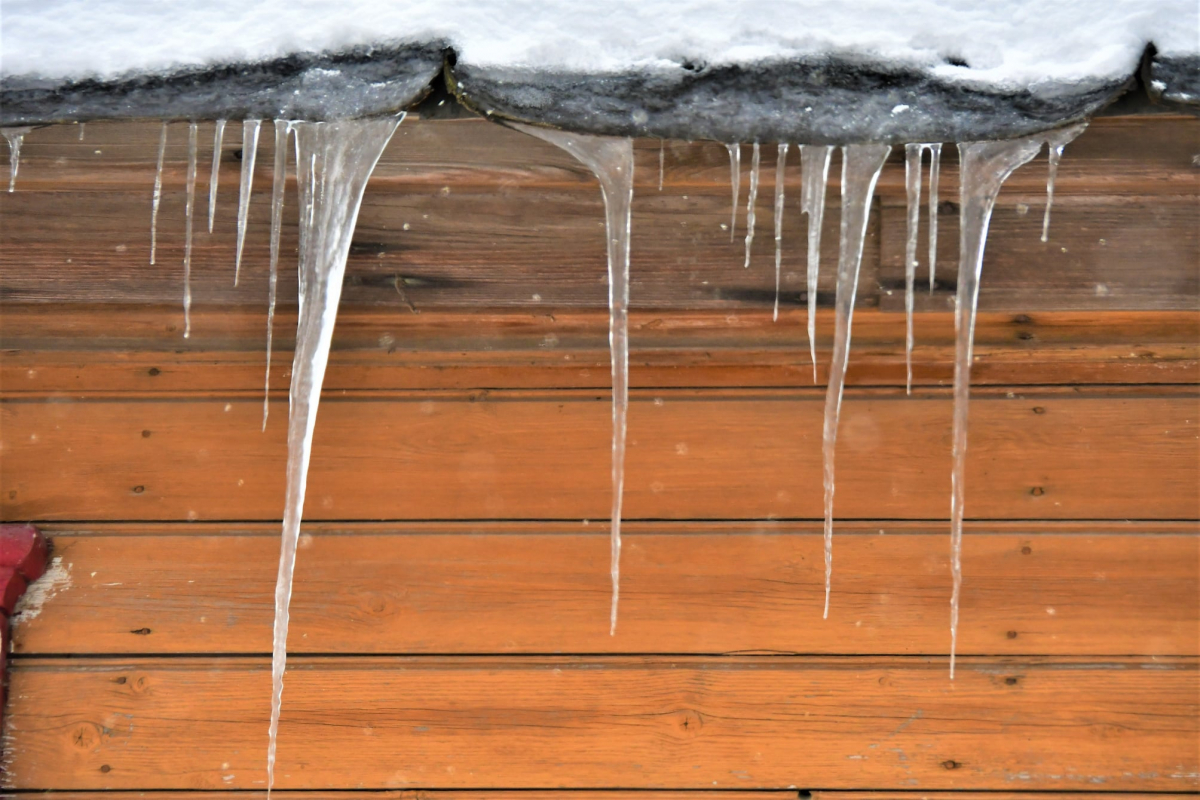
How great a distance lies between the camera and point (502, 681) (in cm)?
168

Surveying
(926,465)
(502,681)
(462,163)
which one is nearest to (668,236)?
(462,163)

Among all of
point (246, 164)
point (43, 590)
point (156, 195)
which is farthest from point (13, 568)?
point (246, 164)

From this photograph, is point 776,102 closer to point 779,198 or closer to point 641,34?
point 641,34

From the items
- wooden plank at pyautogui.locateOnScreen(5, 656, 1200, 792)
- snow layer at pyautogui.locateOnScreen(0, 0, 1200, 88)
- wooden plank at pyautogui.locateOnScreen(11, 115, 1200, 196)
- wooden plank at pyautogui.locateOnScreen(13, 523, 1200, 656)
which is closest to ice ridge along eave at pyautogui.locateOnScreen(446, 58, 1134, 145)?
snow layer at pyautogui.locateOnScreen(0, 0, 1200, 88)

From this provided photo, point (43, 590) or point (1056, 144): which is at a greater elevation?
point (1056, 144)

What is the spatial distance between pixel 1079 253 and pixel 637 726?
118 centimetres

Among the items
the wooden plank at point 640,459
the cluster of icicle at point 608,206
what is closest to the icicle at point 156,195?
the cluster of icicle at point 608,206

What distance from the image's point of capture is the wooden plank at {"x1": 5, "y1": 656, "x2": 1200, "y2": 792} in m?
1.65

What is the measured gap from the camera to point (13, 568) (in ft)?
5.47

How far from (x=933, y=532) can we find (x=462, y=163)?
118cm

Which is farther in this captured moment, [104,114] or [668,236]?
[668,236]

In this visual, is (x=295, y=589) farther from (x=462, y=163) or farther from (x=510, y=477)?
(x=462, y=163)

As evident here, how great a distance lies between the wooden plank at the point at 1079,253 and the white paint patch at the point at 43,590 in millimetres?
1726

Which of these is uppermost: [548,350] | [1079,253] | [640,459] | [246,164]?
[246,164]
